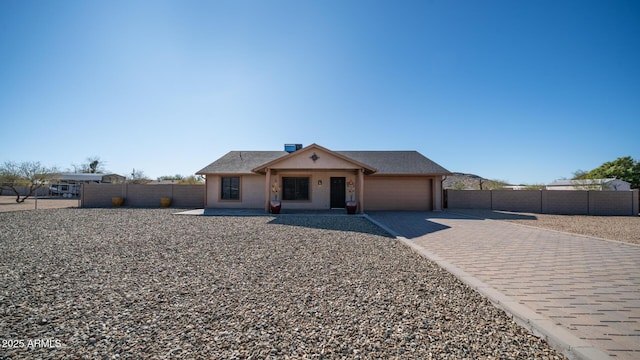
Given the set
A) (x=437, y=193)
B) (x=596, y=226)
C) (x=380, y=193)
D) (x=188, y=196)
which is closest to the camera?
(x=596, y=226)

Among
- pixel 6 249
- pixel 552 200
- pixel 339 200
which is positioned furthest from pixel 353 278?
pixel 552 200

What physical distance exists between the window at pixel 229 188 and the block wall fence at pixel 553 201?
579 inches

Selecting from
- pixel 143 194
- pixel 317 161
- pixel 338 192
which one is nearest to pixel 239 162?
pixel 317 161

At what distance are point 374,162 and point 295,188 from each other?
6.23m

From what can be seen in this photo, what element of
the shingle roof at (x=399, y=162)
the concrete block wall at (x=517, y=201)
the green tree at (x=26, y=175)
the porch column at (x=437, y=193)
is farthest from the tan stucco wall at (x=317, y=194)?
the green tree at (x=26, y=175)

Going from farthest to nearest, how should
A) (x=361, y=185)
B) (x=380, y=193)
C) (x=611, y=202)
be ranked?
(x=380, y=193), (x=611, y=202), (x=361, y=185)

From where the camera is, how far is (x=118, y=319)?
9.52 feet

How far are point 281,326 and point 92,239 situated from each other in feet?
24.7

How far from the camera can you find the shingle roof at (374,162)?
54.1 ft

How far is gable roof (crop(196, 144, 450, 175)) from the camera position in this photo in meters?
16.4

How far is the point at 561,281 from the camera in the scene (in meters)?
4.17

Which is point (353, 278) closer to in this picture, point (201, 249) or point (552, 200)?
point (201, 249)

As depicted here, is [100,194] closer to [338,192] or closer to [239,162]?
[239,162]

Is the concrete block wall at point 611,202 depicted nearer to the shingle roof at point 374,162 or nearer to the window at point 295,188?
the shingle roof at point 374,162
